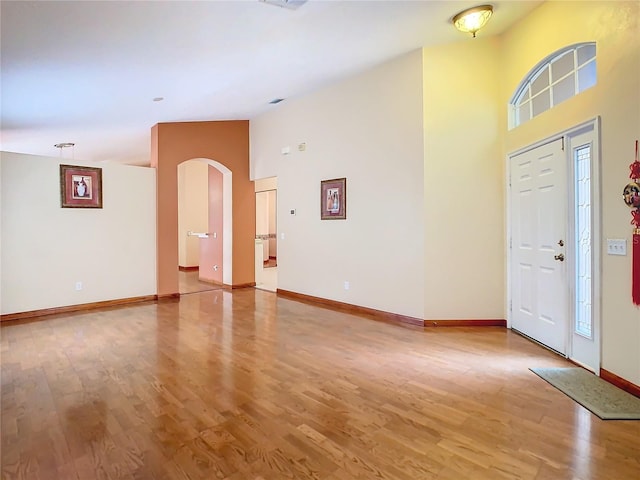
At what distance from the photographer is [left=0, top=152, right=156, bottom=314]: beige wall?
4871 mm

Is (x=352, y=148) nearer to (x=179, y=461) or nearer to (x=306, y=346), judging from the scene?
(x=306, y=346)

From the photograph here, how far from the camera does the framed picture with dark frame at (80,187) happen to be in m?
5.27

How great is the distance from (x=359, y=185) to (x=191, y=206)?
21.3 ft

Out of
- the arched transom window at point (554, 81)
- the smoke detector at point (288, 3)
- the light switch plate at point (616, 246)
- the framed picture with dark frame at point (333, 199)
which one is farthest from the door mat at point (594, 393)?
the smoke detector at point (288, 3)

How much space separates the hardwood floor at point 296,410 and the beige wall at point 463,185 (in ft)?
1.60

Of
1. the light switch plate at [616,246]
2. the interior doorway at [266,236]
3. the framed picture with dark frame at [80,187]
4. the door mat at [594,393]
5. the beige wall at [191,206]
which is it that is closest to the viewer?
the door mat at [594,393]

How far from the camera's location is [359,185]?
5.24 metres

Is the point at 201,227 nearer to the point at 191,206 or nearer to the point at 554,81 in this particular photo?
the point at 191,206

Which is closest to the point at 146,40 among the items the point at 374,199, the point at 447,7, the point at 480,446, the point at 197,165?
the point at 447,7

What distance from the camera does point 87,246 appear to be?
551 centimetres

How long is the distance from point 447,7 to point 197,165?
322 inches

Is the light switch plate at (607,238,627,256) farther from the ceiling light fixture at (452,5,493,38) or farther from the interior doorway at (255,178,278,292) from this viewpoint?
the interior doorway at (255,178,278,292)

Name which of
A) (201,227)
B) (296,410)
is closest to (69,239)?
(296,410)

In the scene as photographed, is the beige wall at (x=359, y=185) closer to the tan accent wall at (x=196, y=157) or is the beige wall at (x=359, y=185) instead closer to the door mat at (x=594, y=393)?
the tan accent wall at (x=196, y=157)
